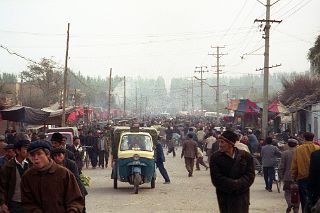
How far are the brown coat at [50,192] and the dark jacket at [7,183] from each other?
1.63 meters

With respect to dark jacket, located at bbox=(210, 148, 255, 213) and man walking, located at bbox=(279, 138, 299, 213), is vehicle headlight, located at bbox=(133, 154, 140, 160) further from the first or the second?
dark jacket, located at bbox=(210, 148, 255, 213)

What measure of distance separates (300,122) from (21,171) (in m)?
32.4

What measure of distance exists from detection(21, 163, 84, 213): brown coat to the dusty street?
829cm

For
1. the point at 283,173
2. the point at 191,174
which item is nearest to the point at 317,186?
the point at 283,173

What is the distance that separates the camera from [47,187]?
6.25 meters

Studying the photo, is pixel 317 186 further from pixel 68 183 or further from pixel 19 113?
pixel 19 113

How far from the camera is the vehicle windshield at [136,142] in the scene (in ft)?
65.6

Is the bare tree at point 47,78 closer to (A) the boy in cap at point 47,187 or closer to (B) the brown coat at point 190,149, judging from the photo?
(B) the brown coat at point 190,149

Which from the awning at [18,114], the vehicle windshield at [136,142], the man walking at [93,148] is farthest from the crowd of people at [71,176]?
the man walking at [93,148]

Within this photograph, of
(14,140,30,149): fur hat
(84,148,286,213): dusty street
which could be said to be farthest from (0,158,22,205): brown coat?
(84,148,286,213): dusty street

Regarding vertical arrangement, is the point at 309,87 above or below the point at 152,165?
above

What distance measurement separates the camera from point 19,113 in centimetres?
2312

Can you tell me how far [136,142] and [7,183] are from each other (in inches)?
480

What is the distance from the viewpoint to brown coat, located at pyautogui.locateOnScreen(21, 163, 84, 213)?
6.27 metres
